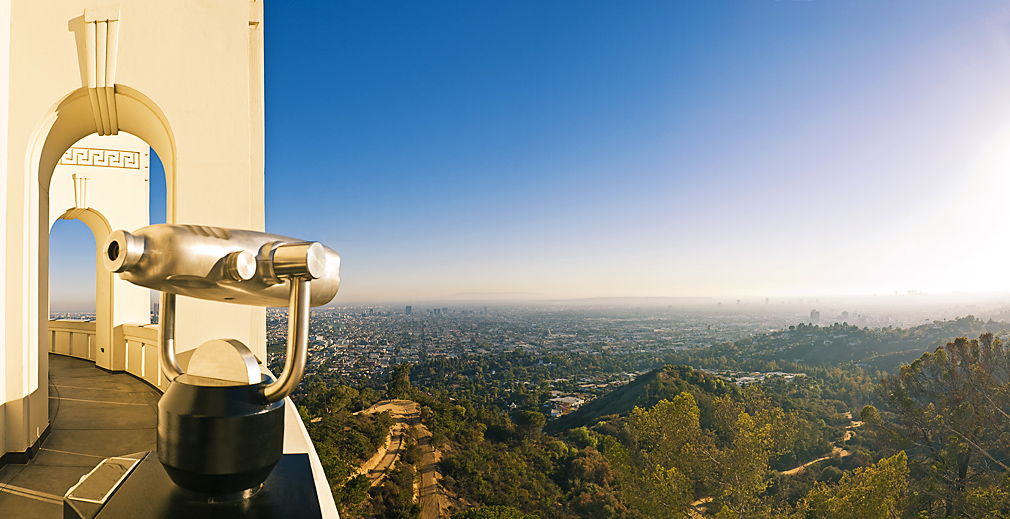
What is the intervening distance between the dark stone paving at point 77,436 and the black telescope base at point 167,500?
3310 mm

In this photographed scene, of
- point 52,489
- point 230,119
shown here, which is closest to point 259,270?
point 230,119

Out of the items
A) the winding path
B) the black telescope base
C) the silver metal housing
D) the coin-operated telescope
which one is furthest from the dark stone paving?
the winding path

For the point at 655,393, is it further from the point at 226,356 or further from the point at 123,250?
the point at 123,250

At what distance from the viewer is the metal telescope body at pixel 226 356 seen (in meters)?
0.70

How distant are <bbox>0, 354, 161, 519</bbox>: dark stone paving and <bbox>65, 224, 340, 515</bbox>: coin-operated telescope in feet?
11.4

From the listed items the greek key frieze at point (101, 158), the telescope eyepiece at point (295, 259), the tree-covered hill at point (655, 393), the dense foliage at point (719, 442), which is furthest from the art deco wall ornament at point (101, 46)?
the tree-covered hill at point (655, 393)

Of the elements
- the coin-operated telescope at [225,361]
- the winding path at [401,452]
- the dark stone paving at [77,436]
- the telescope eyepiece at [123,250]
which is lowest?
the winding path at [401,452]

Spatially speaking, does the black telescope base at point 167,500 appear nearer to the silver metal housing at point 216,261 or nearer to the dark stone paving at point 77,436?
the silver metal housing at point 216,261

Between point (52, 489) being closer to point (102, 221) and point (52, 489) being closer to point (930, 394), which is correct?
point (102, 221)

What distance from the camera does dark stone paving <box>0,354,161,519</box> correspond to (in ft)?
10.9

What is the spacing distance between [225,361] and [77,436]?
5.43m

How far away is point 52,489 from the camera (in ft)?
11.3

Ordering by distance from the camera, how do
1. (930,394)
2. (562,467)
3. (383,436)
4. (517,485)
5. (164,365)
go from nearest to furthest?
(164,365)
(930,394)
(383,436)
(517,485)
(562,467)

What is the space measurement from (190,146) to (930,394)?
2925 centimetres
